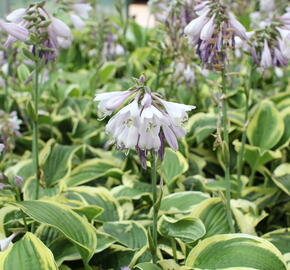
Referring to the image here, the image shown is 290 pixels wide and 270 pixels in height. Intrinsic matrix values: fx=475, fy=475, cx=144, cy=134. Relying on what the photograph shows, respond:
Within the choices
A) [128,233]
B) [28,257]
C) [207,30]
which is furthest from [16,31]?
[128,233]

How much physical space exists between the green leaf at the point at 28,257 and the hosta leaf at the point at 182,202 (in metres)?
0.63

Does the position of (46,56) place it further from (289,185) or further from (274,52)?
(289,185)

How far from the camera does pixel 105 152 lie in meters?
2.68

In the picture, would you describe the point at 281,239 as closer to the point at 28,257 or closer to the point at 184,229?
the point at 184,229

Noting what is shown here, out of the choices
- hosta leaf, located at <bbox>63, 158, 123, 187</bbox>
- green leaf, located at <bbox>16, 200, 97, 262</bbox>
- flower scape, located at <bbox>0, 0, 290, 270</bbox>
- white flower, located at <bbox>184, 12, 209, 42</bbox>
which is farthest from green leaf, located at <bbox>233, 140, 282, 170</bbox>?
green leaf, located at <bbox>16, 200, 97, 262</bbox>

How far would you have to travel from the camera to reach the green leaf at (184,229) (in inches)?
65.1

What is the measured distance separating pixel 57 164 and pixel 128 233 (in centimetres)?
71

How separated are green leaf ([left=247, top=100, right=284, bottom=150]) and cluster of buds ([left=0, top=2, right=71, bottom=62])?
114 centimetres

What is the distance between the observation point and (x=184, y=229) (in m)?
1.70

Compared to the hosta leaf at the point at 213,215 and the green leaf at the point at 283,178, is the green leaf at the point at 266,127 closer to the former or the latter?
the green leaf at the point at 283,178

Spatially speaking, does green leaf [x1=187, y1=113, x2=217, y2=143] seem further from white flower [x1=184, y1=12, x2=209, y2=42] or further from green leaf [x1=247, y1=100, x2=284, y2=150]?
white flower [x1=184, y1=12, x2=209, y2=42]

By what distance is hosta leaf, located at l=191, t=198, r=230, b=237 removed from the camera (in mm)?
1811

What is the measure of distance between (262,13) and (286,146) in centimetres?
207

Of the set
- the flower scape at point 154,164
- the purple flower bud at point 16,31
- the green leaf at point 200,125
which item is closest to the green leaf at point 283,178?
the flower scape at point 154,164
